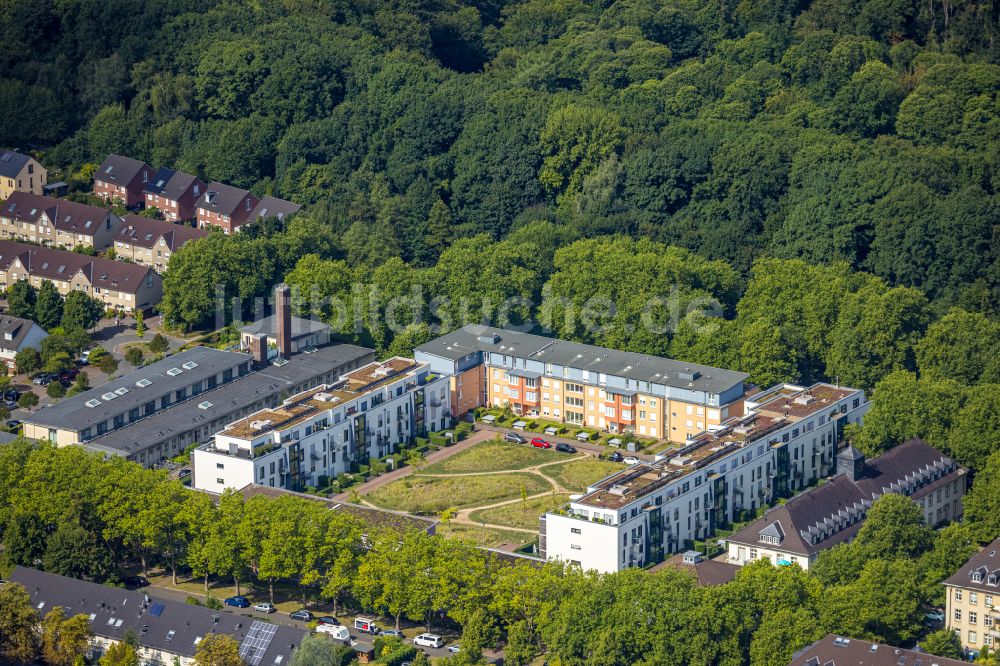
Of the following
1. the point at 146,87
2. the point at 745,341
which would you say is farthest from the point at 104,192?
the point at 745,341

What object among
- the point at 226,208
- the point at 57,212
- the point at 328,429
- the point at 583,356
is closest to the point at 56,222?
the point at 57,212

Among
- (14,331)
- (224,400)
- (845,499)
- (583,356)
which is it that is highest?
(14,331)

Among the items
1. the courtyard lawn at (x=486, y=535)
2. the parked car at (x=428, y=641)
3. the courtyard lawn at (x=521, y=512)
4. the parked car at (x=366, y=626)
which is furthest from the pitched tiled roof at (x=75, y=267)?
the parked car at (x=428, y=641)

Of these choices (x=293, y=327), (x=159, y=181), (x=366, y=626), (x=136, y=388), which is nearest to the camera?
(x=366, y=626)

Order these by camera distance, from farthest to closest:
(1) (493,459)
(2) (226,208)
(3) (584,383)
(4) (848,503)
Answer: (2) (226,208) < (3) (584,383) < (1) (493,459) < (4) (848,503)

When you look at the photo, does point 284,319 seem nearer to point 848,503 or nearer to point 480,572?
point 480,572

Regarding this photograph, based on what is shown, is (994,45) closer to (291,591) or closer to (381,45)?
(381,45)
